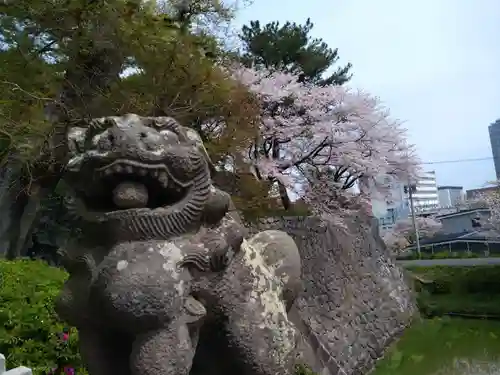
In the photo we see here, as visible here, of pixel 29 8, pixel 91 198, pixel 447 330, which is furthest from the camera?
pixel 447 330

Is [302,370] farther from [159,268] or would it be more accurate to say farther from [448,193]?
[448,193]

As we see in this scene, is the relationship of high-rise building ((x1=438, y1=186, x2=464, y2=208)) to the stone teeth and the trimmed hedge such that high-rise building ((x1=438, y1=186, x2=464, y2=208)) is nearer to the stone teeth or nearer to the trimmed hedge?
the trimmed hedge

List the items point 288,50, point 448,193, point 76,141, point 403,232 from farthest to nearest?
1. point 448,193
2. point 403,232
3. point 288,50
4. point 76,141

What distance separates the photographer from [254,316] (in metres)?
2.11

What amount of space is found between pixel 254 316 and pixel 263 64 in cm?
1188

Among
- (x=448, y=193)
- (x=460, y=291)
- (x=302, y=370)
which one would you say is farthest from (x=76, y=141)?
(x=448, y=193)

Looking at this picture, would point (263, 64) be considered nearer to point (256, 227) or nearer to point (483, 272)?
point (256, 227)

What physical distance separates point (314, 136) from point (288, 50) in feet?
10.6

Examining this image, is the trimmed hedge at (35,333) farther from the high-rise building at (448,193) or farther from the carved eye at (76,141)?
the high-rise building at (448,193)

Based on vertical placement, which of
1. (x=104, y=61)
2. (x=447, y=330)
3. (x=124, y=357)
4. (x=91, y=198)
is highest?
(x=104, y=61)

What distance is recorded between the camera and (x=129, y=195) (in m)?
1.95

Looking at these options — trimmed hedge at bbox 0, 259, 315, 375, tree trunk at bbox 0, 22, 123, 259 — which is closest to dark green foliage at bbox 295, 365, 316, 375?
trimmed hedge at bbox 0, 259, 315, 375

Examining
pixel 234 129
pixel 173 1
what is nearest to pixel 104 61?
pixel 173 1

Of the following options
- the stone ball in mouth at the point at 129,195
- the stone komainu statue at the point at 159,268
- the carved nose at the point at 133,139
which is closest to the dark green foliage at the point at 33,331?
the stone komainu statue at the point at 159,268
